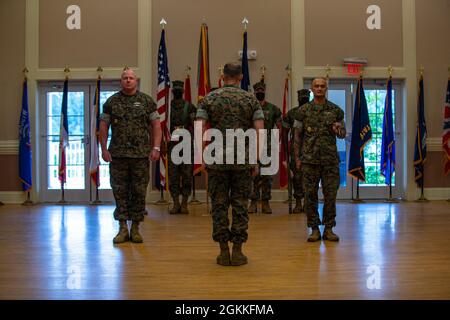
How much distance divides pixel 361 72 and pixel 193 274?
19.6ft

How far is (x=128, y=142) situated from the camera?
4.62 m

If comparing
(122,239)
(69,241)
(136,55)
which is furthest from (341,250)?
(136,55)

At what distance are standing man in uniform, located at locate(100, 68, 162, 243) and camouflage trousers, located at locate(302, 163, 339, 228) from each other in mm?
1353

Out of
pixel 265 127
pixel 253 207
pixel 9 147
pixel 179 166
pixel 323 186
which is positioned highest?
pixel 265 127

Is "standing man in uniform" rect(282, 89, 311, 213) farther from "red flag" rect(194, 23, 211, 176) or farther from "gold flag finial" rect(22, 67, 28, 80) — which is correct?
"gold flag finial" rect(22, 67, 28, 80)

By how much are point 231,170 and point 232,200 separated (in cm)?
23

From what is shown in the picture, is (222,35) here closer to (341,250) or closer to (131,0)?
(131,0)

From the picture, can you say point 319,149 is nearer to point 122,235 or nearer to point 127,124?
point 127,124

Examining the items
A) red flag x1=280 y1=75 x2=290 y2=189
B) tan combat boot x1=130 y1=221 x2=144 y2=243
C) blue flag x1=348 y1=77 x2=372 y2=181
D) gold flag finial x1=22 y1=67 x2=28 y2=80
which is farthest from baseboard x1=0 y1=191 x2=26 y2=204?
blue flag x1=348 y1=77 x2=372 y2=181

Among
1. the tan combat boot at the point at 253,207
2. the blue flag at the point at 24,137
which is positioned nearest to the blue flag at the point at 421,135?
the tan combat boot at the point at 253,207

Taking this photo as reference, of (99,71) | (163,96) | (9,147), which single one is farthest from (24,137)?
(163,96)

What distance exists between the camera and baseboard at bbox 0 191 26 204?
869 cm

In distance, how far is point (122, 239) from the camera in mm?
4793

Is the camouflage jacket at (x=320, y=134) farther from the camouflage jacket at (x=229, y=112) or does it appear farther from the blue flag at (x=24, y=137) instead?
the blue flag at (x=24, y=137)
